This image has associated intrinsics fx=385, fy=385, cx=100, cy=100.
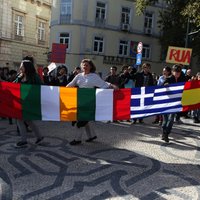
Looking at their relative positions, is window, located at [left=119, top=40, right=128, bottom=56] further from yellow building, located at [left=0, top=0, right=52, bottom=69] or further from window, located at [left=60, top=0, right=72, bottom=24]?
yellow building, located at [left=0, top=0, right=52, bottom=69]

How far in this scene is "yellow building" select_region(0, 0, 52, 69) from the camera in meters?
39.3

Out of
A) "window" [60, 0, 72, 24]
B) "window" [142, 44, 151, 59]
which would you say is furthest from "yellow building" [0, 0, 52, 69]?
"window" [142, 44, 151, 59]

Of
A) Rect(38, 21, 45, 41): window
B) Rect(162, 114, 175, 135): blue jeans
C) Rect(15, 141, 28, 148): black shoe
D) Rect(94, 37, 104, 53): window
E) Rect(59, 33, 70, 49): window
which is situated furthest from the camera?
Rect(38, 21, 45, 41): window

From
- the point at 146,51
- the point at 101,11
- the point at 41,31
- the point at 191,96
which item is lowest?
the point at 191,96

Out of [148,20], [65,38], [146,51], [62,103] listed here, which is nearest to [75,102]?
[62,103]

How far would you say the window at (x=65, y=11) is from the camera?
36.4 m

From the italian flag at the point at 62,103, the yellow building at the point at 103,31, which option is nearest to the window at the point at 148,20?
the yellow building at the point at 103,31

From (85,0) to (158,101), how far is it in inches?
1166

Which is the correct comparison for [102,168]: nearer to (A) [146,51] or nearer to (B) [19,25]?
(A) [146,51]

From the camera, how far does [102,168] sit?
6.42 m

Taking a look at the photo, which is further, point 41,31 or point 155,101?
point 41,31

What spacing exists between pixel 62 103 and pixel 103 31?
29.9 meters

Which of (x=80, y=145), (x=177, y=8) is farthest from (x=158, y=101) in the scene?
(x=177, y=8)

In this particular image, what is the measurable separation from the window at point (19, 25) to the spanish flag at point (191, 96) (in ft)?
117
